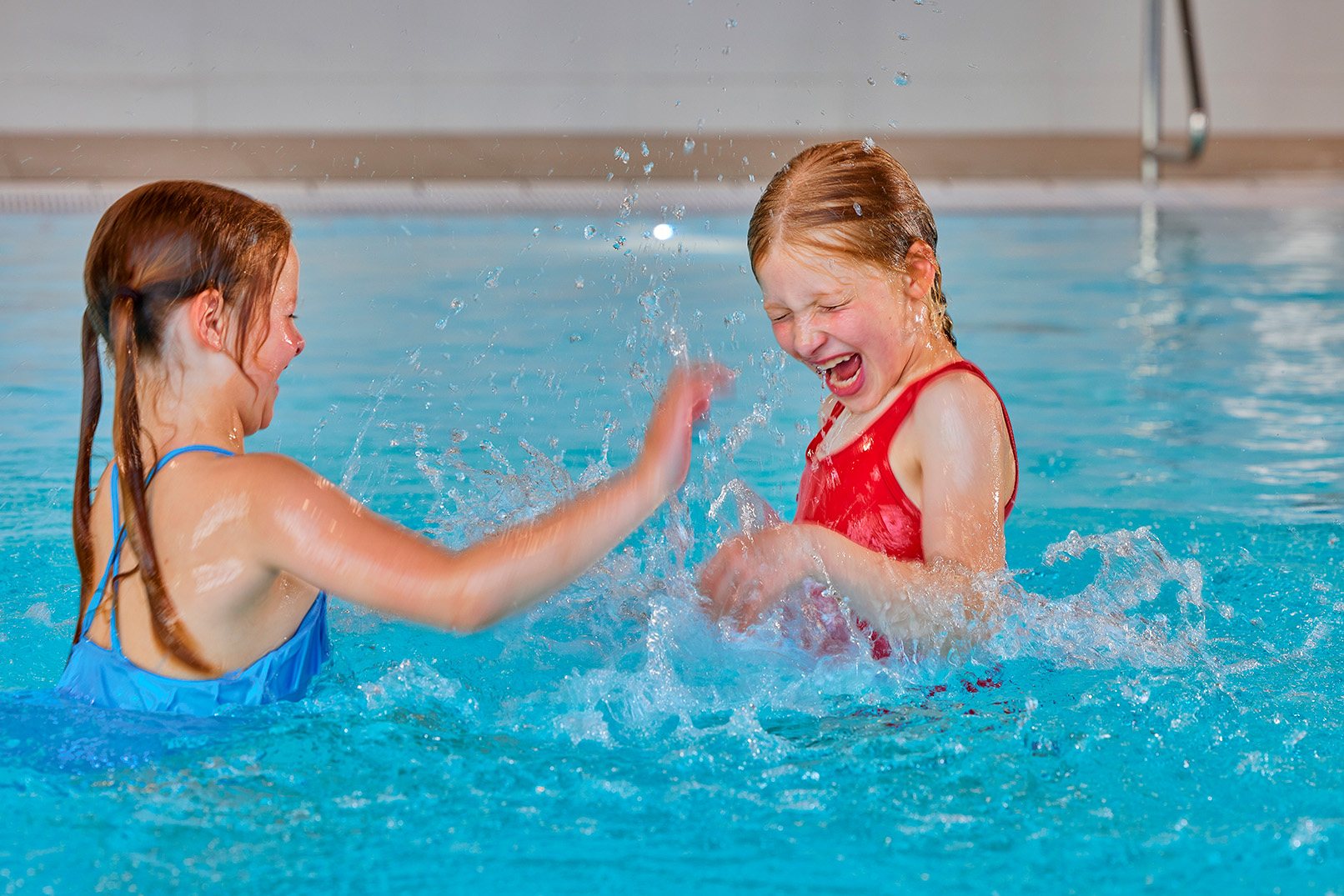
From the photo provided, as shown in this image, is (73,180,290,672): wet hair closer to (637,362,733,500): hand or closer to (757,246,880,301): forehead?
(637,362,733,500): hand

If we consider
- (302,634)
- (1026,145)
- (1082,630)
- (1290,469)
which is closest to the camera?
(302,634)

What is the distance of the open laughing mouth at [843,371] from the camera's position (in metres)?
2.16

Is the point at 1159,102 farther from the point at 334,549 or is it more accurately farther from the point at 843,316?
the point at 334,549

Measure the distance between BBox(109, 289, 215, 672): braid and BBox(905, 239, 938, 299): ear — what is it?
1.20 metres

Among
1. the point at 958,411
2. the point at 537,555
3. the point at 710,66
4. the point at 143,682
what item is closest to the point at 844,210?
the point at 958,411

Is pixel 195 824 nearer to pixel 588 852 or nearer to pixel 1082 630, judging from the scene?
pixel 588 852

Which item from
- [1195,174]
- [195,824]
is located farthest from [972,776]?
[1195,174]

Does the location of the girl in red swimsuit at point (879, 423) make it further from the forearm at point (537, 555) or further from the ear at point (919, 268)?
the forearm at point (537, 555)

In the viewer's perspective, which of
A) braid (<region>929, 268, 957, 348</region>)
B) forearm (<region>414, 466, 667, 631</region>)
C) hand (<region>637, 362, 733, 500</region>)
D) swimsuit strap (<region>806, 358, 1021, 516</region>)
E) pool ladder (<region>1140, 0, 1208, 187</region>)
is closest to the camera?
forearm (<region>414, 466, 667, 631</region>)

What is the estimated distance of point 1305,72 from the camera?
488 inches

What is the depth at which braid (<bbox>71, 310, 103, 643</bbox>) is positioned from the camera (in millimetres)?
1806

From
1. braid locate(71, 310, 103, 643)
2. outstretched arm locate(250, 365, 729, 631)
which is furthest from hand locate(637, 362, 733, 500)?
braid locate(71, 310, 103, 643)

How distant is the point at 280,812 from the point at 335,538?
0.36m

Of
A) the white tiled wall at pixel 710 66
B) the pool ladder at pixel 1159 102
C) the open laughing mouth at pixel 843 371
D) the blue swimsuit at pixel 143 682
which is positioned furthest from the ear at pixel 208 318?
the white tiled wall at pixel 710 66
